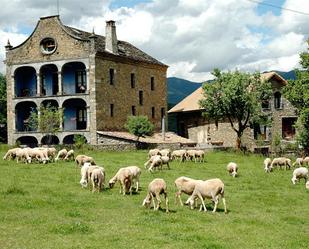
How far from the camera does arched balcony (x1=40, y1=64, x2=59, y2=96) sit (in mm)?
55250

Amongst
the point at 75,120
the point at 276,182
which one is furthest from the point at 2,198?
the point at 75,120

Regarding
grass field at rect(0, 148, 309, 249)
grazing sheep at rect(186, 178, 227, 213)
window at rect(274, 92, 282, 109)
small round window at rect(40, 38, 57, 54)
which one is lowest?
grass field at rect(0, 148, 309, 249)

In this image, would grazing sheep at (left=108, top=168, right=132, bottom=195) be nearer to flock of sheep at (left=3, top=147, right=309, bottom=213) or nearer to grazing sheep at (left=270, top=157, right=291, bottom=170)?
flock of sheep at (left=3, top=147, right=309, bottom=213)

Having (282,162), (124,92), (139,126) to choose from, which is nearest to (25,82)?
(124,92)

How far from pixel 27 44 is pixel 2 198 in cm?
3833

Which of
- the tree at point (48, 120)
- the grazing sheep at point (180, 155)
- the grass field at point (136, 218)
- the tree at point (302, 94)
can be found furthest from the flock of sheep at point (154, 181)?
the tree at point (48, 120)

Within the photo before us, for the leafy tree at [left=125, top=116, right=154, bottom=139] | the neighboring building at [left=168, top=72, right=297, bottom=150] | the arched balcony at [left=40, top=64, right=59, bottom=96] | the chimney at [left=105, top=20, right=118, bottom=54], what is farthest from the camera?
the neighboring building at [left=168, top=72, right=297, bottom=150]

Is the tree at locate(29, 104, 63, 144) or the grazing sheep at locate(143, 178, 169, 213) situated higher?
the tree at locate(29, 104, 63, 144)

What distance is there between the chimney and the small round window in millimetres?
5303

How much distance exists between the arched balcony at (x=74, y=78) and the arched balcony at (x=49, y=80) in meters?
1.10

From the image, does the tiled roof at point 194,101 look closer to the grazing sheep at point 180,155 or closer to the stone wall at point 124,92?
the stone wall at point 124,92

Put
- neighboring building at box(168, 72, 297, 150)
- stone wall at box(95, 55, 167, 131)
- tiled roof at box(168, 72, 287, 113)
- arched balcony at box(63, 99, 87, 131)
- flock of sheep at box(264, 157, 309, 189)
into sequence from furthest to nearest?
tiled roof at box(168, 72, 287, 113) → neighboring building at box(168, 72, 297, 150) → arched balcony at box(63, 99, 87, 131) → stone wall at box(95, 55, 167, 131) → flock of sheep at box(264, 157, 309, 189)

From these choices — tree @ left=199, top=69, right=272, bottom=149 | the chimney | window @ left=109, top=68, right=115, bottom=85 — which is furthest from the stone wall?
tree @ left=199, top=69, right=272, bottom=149

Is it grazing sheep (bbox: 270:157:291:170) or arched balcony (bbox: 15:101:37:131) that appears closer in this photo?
grazing sheep (bbox: 270:157:291:170)
